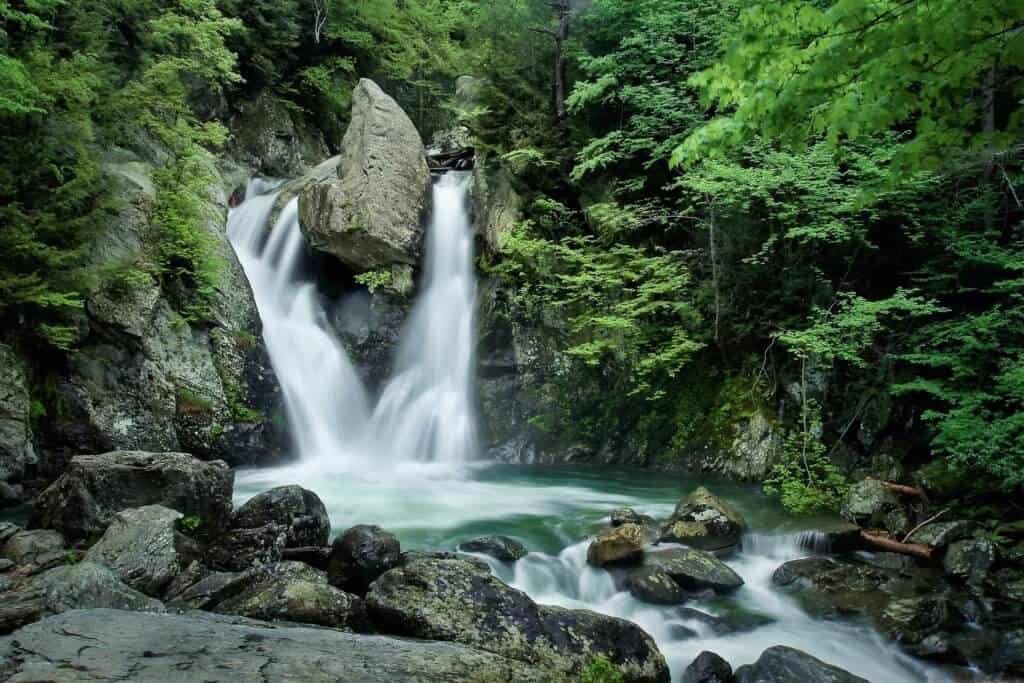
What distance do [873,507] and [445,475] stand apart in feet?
23.8

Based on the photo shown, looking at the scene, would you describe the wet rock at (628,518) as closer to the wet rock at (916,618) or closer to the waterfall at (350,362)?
the wet rock at (916,618)

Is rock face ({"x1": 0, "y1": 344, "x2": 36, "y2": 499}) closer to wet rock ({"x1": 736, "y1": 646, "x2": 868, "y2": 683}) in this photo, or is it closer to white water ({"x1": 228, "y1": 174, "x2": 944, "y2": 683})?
white water ({"x1": 228, "y1": 174, "x2": 944, "y2": 683})

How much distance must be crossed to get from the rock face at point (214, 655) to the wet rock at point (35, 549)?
299 cm

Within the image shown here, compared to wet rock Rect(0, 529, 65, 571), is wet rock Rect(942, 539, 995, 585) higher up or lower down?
higher up

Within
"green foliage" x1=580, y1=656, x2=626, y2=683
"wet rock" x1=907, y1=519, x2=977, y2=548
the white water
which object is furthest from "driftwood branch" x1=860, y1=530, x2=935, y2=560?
"green foliage" x1=580, y1=656, x2=626, y2=683

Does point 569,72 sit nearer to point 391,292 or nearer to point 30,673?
point 391,292

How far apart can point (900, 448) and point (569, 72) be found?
11910 millimetres

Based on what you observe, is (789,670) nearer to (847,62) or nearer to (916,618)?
(916,618)

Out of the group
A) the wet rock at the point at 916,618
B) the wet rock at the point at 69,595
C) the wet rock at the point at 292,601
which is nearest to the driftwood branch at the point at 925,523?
the wet rock at the point at 916,618

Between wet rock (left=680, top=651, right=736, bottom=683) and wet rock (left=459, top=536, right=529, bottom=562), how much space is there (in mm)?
2606

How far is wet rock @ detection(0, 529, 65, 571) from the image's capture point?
5.89 m

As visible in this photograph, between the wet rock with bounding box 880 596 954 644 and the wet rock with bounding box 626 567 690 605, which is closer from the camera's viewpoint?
the wet rock with bounding box 880 596 954 644

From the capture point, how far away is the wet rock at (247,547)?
6383mm

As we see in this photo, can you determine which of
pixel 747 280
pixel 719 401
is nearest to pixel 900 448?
pixel 719 401
